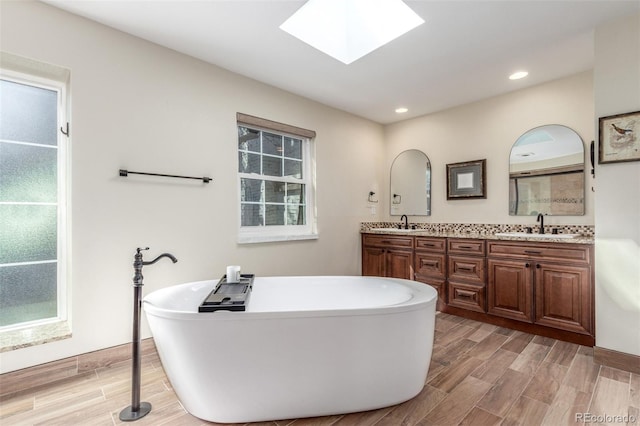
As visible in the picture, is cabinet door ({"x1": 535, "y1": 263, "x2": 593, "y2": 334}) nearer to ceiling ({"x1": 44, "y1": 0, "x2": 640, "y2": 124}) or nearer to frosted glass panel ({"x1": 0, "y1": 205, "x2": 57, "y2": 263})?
ceiling ({"x1": 44, "y1": 0, "x2": 640, "y2": 124})

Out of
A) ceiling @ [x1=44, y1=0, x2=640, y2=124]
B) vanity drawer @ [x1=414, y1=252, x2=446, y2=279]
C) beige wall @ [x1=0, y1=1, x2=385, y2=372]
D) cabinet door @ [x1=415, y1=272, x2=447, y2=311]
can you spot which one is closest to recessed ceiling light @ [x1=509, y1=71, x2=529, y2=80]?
ceiling @ [x1=44, y1=0, x2=640, y2=124]

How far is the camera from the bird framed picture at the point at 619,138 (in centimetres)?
204

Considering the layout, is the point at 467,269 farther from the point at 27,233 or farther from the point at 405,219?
the point at 27,233

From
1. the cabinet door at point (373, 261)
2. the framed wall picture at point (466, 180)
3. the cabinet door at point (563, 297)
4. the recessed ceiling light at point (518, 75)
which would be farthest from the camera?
the cabinet door at point (373, 261)

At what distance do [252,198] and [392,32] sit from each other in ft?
6.32

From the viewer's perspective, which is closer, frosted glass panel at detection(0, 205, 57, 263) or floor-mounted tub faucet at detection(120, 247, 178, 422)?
floor-mounted tub faucet at detection(120, 247, 178, 422)

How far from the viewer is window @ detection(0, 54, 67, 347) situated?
1.93 metres

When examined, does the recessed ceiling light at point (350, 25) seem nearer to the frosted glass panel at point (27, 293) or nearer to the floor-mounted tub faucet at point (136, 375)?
the floor-mounted tub faucet at point (136, 375)

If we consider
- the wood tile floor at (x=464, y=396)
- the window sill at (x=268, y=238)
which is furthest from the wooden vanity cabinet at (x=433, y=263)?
the window sill at (x=268, y=238)

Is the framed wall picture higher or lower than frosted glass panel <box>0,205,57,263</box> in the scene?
higher

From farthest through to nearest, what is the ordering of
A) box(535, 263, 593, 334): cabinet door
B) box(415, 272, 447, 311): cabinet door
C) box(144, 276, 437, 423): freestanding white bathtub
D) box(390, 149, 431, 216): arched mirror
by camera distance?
box(390, 149, 431, 216): arched mirror → box(415, 272, 447, 311): cabinet door → box(535, 263, 593, 334): cabinet door → box(144, 276, 437, 423): freestanding white bathtub

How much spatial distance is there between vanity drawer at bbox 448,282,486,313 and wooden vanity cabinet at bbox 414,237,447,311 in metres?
0.09

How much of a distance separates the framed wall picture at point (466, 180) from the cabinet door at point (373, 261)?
1127mm

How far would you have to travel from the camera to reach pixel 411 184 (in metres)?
4.20
